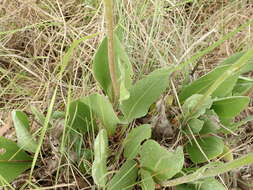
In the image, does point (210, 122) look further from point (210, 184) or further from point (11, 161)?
point (11, 161)

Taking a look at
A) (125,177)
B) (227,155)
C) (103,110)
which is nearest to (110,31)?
(103,110)

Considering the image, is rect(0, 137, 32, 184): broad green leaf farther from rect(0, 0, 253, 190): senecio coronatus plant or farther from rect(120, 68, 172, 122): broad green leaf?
rect(120, 68, 172, 122): broad green leaf

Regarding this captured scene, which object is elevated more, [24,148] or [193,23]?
[193,23]

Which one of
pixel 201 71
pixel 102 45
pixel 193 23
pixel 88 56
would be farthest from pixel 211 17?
pixel 102 45

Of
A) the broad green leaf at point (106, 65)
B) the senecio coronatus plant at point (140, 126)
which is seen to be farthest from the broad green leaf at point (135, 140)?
the broad green leaf at point (106, 65)

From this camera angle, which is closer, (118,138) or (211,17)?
(118,138)

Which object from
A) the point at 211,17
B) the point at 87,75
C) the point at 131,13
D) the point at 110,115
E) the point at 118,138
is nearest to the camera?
the point at 110,115

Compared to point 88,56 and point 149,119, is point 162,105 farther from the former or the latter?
point 88,56
